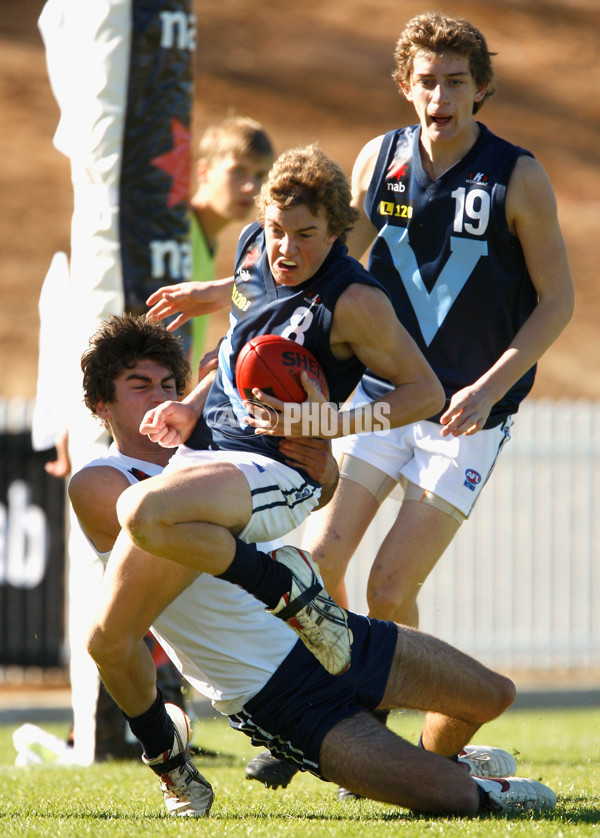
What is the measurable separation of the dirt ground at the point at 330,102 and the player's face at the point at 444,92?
16.5 metres

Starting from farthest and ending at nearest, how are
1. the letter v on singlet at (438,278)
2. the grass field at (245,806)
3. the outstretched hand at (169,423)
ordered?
1. the letter v on singlet at (438,278)
2. the outstretched hand at (169,423)
3. the grass field at (245,806)

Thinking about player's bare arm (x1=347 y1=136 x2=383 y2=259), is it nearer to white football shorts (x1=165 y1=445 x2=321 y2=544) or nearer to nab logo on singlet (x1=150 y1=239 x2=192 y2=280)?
white football shorts (x1=165 y1=445 x2=321 y2=544)

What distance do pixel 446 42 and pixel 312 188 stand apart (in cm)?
101

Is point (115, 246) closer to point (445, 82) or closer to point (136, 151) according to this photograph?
point (136, 151)

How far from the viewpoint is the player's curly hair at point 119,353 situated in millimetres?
4395

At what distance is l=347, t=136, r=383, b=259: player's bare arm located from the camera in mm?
4977

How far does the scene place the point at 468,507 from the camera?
482 cm

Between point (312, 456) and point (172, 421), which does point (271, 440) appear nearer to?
point (312, 456)

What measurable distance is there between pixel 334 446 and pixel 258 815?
1.75m

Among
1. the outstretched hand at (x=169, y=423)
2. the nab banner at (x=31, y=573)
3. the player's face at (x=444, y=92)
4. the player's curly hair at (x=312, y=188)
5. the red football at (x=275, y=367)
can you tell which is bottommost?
the nab banner at (x=31, y=573)

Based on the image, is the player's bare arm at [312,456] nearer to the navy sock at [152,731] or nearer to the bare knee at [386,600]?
the bare knee at [386,600]

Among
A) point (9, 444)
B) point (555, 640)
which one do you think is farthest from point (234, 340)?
point (555, 640)

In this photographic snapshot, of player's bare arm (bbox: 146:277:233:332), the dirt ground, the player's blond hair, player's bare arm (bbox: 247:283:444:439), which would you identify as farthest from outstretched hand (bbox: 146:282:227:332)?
the dirt ground

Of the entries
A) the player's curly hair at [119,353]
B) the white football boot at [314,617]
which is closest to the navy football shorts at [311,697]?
the white football boot at [314,617]
